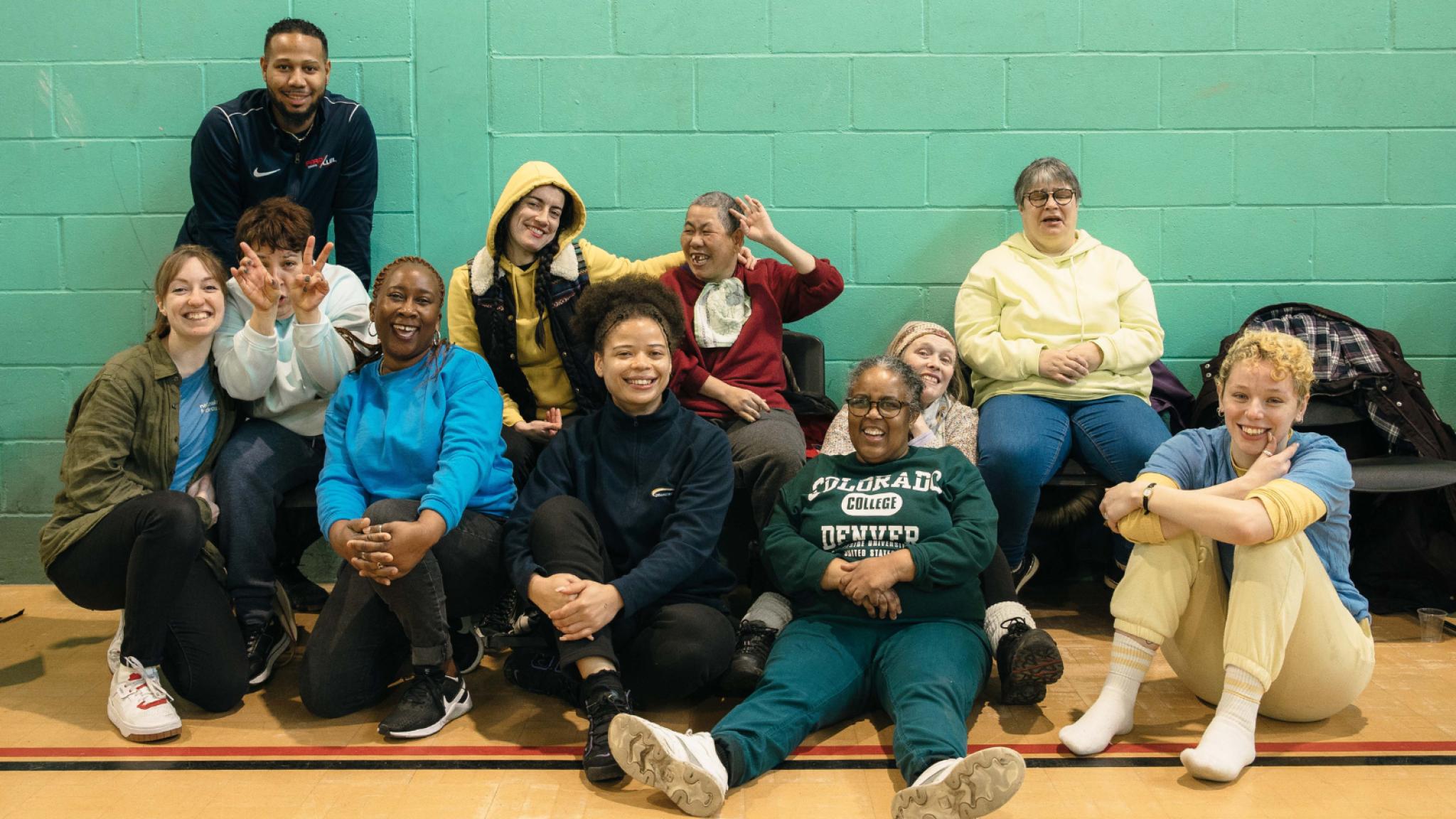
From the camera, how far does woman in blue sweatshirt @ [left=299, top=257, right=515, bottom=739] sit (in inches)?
89.5

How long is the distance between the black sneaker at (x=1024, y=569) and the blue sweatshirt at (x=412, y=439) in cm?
140

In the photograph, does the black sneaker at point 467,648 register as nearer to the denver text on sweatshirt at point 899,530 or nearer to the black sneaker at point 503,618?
the black sneaker at point 503,618

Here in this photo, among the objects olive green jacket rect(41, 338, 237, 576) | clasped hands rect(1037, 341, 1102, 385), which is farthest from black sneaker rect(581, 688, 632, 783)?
clasped hands rect(1037, 341, 1102, 385)

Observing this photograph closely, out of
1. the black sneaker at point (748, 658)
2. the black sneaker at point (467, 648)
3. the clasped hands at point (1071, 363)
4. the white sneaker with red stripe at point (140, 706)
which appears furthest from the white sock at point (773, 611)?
the white sneaker with red stripe at point (140, 706)

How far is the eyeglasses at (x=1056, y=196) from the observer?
3053mm

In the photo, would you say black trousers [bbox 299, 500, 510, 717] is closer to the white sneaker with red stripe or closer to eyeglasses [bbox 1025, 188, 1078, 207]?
the white sneaker with red stripe

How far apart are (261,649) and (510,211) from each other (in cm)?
131

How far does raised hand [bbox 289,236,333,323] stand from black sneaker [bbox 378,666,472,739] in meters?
0.89

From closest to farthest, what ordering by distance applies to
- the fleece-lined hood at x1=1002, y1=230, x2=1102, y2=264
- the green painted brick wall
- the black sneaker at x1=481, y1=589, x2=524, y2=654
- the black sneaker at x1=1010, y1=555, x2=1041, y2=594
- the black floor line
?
the black floor line → the black sneaker at x1=481, y1=589, x2=524, y2=654 → the black sneaker at x1=1010, y1=555, x2=1041, y2=594 → the fleece-lined hood at x1=1002, y1=230, x2=1102, y2=264 → the green painted brick wall

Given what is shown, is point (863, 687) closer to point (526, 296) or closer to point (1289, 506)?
point (1289, 506)

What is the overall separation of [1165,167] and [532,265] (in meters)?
1.98

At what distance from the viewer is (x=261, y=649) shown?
256 cm

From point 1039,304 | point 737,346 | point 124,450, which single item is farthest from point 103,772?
point 1039,304

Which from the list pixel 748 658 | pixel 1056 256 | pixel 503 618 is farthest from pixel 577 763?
pixel 1056 256
